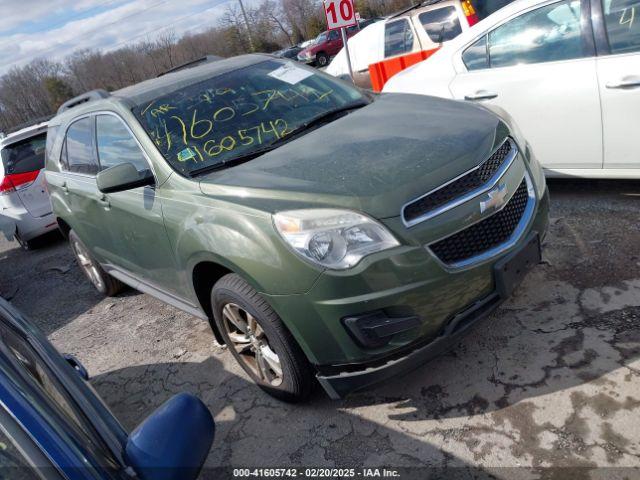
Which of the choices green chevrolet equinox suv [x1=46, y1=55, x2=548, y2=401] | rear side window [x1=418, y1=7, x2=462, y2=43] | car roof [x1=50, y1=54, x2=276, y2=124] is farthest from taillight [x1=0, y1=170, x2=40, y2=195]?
rear side window [x1=418, y1=7, x2=462, y2=43]

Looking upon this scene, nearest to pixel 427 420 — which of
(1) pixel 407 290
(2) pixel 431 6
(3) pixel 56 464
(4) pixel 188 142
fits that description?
(1) pixel 407 290

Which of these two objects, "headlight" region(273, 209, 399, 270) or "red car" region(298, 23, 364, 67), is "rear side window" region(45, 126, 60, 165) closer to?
"headlight" region(273, 209, 399, 270)

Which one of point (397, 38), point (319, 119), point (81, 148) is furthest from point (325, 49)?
point (319, 119)

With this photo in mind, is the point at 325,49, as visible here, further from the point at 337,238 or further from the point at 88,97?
the point at 337,238

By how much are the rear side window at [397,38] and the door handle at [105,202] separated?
6387 millimetres

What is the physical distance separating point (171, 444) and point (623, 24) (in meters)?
3.89

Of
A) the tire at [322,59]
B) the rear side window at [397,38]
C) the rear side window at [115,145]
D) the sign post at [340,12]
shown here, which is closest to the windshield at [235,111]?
the rear side window at [115,145]

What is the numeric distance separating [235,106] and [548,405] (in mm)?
2427

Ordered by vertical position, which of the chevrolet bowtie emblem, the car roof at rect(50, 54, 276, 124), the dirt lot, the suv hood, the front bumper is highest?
the car roof at rect(50, 54, 276, 124)

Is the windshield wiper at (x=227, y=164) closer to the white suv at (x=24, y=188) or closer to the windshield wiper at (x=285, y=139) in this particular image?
the windshield wiper at (x=285, y=139)

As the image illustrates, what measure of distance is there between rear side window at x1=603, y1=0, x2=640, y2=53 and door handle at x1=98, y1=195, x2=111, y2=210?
3.61m

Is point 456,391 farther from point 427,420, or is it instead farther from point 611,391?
point 611,391

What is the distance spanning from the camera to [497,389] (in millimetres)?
2572

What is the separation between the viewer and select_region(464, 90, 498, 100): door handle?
4.25 m
